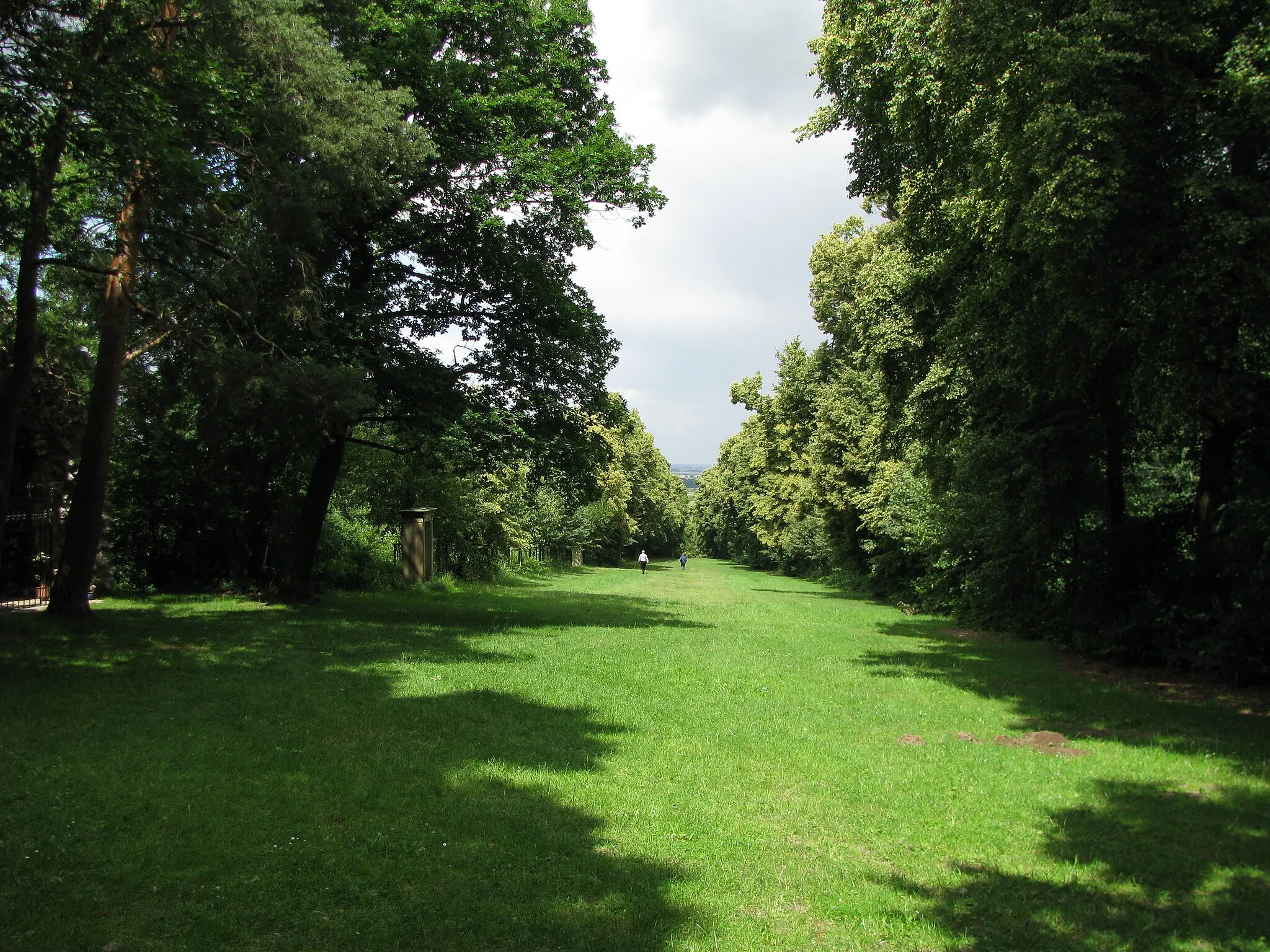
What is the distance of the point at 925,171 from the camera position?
43.0 feet

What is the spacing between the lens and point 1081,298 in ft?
32.0

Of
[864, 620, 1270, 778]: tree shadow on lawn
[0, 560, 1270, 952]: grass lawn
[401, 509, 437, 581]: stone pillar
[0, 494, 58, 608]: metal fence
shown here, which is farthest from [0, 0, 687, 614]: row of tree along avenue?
[864, 620, 1270, 778]: tree shadow on lawn

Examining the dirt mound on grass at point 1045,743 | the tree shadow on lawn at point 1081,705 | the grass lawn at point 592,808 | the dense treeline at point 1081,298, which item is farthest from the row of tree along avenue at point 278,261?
the dirt mound on grass at point 1045,743

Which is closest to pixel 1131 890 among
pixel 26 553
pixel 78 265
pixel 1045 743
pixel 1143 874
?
pixel 1143 874

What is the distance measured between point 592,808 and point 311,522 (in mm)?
13517

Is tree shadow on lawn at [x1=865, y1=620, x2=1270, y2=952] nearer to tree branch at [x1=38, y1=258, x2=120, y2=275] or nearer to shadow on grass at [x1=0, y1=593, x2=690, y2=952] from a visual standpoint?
shadow on grass at [x1=0, y1=593, x2=690, y2=952]

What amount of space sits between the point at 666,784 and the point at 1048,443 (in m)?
9.82

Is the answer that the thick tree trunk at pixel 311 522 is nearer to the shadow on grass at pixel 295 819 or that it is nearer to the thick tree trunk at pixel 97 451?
the thick tree trunk at pixel 97 451

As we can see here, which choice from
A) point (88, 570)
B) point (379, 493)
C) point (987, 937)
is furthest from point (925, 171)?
point (379, 493)

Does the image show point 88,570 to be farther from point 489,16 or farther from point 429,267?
point 489,16

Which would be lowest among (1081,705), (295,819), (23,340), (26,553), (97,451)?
(295,819)

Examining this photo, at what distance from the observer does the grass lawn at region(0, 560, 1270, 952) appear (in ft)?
14.4

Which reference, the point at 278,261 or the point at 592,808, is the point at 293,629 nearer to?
the point at 278,261

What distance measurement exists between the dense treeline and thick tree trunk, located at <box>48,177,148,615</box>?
38.8 feet
